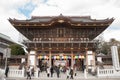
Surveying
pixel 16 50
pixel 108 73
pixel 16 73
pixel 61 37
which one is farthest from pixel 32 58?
pixel 16 50

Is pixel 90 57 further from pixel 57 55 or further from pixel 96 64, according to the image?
pixel 57 55

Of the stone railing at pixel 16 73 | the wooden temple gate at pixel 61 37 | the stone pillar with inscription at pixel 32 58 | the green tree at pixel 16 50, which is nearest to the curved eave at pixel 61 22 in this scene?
the wooden temple gate at pixel 61 37

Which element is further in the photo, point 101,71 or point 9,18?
point 9,18

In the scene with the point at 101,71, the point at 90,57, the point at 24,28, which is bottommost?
the point at 101,71

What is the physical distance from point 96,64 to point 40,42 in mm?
10673

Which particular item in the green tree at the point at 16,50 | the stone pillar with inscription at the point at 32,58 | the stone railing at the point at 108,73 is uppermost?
the green tree at the point at 16,50

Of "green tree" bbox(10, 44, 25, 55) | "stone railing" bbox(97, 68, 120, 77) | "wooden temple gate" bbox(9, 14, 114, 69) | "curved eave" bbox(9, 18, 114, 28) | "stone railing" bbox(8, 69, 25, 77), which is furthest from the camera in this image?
"green tree" bbox(10, 44, 25, 55)

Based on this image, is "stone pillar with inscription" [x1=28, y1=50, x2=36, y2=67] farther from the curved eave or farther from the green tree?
the green tree

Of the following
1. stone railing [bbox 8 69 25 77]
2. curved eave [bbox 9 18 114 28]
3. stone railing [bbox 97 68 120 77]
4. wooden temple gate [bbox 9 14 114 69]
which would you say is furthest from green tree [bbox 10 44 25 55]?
stone railing [bbox 97 68 120 77]

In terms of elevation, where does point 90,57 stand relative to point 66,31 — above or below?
below

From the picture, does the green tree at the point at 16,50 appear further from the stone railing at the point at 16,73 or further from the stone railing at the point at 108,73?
the stone railing at the point at 108,73

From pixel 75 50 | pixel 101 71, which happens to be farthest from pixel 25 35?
pixel 101 71

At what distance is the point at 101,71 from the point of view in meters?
25.7

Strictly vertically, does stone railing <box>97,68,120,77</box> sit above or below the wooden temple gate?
below
